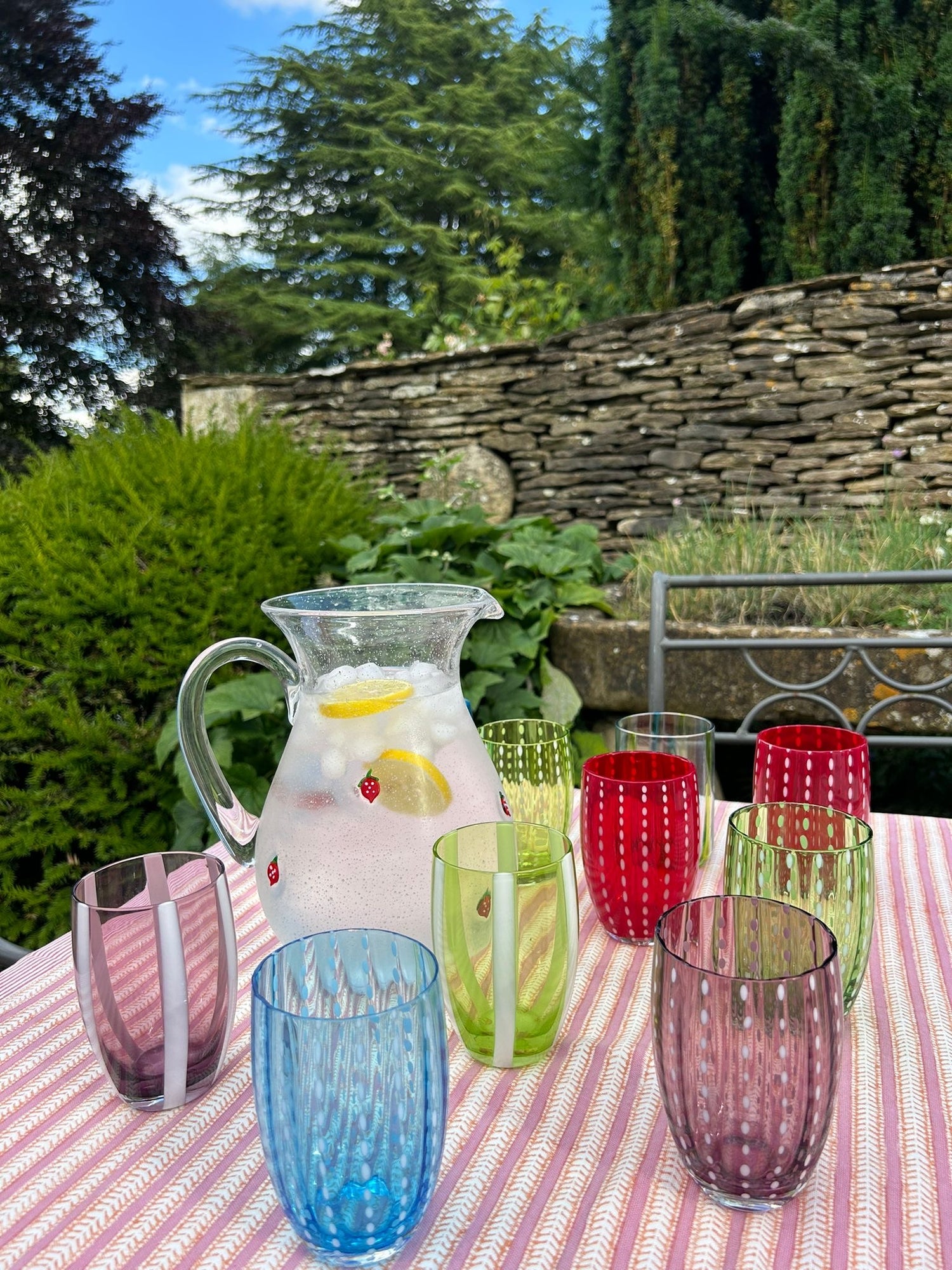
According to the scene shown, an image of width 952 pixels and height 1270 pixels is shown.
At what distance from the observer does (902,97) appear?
15.6 ft

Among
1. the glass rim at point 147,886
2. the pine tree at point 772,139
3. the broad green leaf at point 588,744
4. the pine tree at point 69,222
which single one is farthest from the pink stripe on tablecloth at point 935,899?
the pine tree at point 69,222

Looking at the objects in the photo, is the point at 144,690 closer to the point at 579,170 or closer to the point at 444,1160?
the point at 444,1160

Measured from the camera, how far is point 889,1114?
55cm

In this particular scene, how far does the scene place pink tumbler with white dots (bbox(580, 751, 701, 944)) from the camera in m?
0.74

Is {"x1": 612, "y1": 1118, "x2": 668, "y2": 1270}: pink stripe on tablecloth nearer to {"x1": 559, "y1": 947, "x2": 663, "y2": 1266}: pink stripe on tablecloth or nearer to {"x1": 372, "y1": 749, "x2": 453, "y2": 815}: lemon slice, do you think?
{"x1": 559, "y1": 947, "x2": 663, "y2": 1266}: pink stripe on tablecloth

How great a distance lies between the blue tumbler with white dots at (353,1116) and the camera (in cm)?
41

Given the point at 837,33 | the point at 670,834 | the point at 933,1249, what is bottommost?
the point at 933,1249

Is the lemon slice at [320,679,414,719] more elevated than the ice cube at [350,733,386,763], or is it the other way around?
the lemon slice at [320,679,414,719]

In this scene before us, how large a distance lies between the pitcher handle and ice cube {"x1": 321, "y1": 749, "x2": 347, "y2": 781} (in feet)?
0.27

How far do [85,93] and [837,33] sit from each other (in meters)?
7.22

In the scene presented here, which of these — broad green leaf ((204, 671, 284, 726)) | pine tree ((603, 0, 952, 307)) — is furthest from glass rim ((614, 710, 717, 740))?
pine tree ((603, 0, 952, 307))

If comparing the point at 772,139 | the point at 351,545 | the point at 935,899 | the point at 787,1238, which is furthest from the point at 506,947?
the point at 772,139

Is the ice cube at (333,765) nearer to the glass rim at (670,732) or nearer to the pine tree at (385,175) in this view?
the glass rim at (670,732)

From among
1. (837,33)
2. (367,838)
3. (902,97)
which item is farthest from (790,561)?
(837,33)
